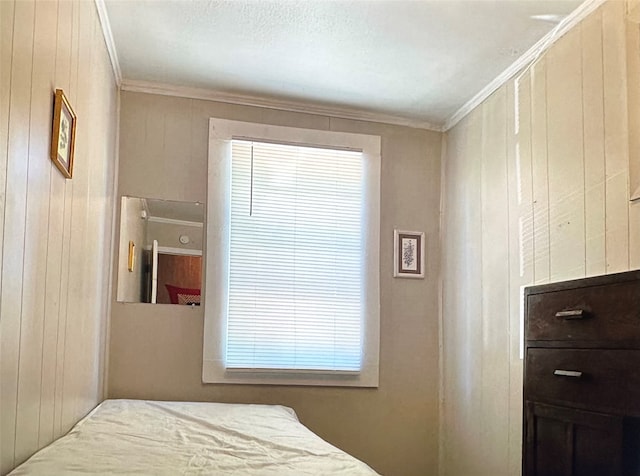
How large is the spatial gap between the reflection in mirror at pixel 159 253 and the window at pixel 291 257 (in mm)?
93

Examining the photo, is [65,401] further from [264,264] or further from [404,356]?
[404,356]

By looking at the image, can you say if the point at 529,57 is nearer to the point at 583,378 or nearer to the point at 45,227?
the point at 583,378

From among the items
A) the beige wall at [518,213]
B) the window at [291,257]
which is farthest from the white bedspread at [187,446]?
the beige wall at [518,213]

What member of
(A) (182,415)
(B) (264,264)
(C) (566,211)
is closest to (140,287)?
(B) (264,264)

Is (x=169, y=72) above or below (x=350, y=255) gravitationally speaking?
above

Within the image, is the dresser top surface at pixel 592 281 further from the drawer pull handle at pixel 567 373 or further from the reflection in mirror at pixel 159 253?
the reflection in mirror at pixel 159 253

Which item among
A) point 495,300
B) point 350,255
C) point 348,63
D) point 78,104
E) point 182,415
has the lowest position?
point 182,415

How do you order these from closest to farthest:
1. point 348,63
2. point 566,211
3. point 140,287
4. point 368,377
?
point 566,211 < point 348,63 < point 140,287 < point 368,377

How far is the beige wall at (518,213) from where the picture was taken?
231 cm

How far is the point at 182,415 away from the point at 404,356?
1398mm

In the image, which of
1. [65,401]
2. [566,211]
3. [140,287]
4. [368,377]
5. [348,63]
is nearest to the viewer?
[65,401]

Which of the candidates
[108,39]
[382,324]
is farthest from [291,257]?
[108,39]

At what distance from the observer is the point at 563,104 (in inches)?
103

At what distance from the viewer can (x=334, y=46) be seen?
113 inches
